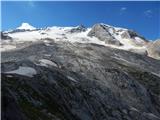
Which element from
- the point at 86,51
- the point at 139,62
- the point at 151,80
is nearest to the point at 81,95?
the point at 151,80

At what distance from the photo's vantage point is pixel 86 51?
175m

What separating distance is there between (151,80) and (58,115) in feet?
278

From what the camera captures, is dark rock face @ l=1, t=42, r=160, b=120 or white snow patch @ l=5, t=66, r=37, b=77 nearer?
dark rock face @ l=1, t=42, r=160, b=120

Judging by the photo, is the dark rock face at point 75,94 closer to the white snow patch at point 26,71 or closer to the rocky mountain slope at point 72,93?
the rocky mountain slope at point 72,93

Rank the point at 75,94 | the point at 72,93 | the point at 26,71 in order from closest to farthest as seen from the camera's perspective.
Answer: the point at 26,71, the point at 72,93, the point at 75,94

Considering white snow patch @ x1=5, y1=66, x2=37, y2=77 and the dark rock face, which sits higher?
white snow patch @ x1=5, y1=66, x2=37, y2=77

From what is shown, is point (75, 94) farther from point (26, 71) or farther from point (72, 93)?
Result: point (26, 71)

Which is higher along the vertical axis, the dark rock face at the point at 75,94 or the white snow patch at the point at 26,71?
the white snow patch at the point at 26,71

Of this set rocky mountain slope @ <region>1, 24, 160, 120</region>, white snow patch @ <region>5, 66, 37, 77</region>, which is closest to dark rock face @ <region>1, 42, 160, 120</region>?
rocky mountain slope @ <region>1, 24, 160, 120</region>

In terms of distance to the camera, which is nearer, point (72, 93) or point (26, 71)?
point (26, 71)

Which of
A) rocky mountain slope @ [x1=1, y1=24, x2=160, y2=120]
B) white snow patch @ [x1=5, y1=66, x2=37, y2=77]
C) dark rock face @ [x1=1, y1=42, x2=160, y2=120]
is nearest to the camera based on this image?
dark rock face @ [x1=1, y1=42, x2=160, y2=120]

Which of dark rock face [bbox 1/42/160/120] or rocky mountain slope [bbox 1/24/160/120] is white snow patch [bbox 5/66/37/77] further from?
dark rock face [bbox 1/42/160/120]

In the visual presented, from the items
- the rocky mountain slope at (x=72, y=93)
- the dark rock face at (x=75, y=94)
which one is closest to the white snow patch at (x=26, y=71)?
the rocky mountain slope at (x=72, y=93)

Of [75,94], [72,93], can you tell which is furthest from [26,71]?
[75,94]
